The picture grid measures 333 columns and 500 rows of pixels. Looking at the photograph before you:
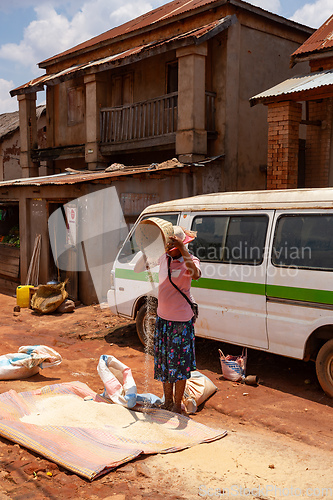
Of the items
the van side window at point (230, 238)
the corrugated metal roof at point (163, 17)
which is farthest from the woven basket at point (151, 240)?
the corrugated metal roof at point (163, 17)

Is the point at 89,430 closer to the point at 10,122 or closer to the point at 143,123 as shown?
the point at 143,123

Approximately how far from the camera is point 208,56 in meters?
12.9

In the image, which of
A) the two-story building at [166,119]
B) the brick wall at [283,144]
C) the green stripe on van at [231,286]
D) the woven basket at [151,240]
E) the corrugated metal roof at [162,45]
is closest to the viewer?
the green stripe on van at [231,286]

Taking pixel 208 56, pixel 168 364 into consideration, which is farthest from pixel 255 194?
pixel 208 56

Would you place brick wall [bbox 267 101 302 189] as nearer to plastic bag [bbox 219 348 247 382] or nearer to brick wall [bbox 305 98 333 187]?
brick wall [bbox 305 98 333 187]

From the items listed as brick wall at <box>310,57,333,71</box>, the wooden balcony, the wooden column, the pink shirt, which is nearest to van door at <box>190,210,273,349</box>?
the pink shirt

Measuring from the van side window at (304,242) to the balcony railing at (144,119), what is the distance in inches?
308

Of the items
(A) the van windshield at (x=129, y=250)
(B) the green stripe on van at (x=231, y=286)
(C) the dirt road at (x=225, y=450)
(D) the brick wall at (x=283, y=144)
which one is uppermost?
(D) the brick wall at (x=283, y=144)

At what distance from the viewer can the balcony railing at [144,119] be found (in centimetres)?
1280

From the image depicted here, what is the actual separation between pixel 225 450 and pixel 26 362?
9.43ft

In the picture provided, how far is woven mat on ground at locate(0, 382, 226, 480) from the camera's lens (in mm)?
3771

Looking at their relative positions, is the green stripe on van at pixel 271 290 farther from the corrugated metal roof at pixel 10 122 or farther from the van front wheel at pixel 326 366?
the corrugated metal roof at pixel 10 122

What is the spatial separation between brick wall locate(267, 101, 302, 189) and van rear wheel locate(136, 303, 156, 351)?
3.98m

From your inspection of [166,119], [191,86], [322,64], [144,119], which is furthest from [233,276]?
[144,119]
